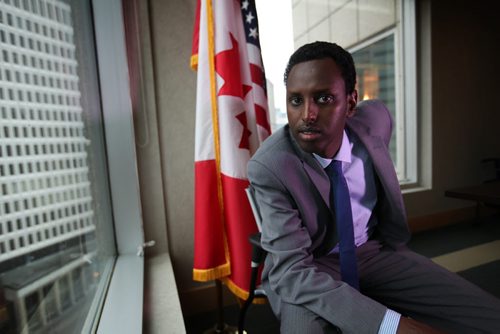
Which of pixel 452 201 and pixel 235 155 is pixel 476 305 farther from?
pixel 452 201

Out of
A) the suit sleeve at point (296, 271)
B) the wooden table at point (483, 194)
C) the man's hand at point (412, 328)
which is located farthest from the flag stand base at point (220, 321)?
the wooden table at point (483, 194)

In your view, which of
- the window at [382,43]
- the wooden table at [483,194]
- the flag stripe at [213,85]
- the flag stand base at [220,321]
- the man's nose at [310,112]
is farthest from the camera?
the window at [382,43]

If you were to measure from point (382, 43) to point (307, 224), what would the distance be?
119 inches

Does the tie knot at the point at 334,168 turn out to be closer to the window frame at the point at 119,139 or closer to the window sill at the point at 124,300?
the window sill at the point at 124,300

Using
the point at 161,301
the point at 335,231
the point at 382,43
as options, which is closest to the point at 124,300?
the point at 161,301

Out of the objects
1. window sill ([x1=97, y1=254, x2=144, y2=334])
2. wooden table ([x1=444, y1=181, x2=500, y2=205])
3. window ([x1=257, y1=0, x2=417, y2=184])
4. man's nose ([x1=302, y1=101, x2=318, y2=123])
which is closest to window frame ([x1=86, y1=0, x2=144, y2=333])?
window sill ([x1=97, y1=254, x2=144, y2=334])

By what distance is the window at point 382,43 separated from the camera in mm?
2910

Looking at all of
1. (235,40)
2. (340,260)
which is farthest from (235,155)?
(340,260)

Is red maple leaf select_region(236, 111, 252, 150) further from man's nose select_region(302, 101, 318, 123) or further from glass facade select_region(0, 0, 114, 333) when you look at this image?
glass facade select_region(0, 0, 114, 333)

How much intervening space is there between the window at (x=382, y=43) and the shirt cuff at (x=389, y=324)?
240 cm

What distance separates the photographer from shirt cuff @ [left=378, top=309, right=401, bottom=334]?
0.70 metres

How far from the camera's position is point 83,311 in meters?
0.99

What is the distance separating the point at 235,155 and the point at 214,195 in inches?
9.6

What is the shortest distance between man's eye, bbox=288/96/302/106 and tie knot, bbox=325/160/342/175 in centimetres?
25
